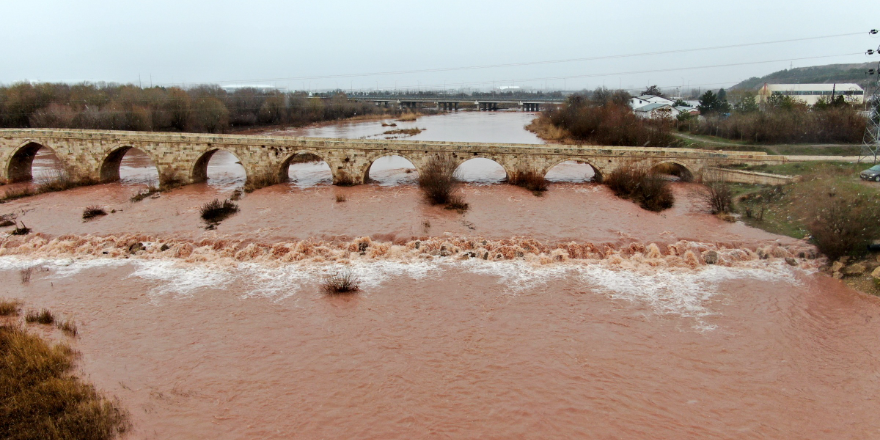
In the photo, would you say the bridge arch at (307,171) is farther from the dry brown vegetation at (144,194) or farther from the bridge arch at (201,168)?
the dry brown vegetation at (144,194)

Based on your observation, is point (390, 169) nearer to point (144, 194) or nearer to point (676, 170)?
point (144, 194)

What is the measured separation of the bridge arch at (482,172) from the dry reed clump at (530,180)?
424mm

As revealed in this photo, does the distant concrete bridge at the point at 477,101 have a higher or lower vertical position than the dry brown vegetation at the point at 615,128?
higher

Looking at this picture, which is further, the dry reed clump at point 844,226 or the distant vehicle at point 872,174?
the distant vehicle at point 872,174

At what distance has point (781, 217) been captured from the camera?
1864 centimetres

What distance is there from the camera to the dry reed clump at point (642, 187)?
21219 mm

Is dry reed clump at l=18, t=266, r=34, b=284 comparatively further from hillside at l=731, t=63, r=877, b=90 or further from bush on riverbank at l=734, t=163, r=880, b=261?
hillside at l=731, t=63, r=877, b=90

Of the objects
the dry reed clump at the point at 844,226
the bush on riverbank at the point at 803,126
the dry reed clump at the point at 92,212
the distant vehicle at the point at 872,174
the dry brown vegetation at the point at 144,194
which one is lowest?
the dry reed clump at the point at 844,226

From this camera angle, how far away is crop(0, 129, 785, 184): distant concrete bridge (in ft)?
Result: 79.2

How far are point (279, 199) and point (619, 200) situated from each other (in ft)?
50.1

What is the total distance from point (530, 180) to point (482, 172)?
5764 mm

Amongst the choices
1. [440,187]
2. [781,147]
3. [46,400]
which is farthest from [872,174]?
[46,400]

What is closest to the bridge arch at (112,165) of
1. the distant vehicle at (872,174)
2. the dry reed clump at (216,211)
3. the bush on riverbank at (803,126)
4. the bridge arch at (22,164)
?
the bridge arch at (22,164)

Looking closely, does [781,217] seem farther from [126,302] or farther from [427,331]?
[126,302]
